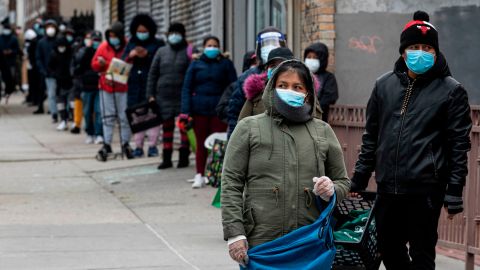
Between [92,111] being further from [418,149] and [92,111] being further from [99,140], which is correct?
[418,149]

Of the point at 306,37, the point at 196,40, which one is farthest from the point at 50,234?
the point at 196,40

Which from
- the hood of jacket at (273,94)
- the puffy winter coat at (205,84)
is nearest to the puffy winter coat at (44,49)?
the puffy winter coat at (205,84)

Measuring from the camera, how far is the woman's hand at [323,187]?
471 cm

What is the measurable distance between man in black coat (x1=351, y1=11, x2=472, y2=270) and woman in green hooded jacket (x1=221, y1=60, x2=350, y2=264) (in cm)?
94

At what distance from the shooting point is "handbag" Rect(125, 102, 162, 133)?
42.8 ft

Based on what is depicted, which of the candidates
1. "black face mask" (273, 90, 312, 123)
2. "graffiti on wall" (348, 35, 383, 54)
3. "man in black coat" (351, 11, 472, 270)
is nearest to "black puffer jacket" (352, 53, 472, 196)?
"man in black coat" (351, 11, 472, 270)

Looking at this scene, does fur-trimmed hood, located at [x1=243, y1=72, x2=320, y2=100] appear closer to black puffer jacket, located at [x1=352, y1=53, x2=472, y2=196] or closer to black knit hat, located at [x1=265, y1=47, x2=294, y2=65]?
black knit hat, located at [x1=265, y1=47, x2=294, y2=65]

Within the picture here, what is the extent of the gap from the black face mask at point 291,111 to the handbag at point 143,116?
826 centimetres

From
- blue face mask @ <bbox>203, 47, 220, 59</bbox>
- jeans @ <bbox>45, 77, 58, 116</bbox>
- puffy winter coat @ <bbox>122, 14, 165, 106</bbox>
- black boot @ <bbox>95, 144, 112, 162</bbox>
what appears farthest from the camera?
jeans @ <bbox>45, 77, 58, 116</bbox>

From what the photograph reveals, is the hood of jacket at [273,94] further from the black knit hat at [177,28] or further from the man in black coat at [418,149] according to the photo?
the black knit hat at [177,28]

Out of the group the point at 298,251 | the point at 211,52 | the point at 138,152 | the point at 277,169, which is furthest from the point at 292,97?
the point at 138,152

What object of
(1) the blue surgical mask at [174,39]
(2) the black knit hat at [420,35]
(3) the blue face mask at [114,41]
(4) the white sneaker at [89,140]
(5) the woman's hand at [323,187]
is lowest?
→ (4) the white sneaker at [89,140]

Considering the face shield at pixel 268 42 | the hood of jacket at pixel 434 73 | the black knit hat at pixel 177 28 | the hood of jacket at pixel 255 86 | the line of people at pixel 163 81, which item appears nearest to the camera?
the hood of jacket at pixel 434 73

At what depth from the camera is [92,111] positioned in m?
16.2
